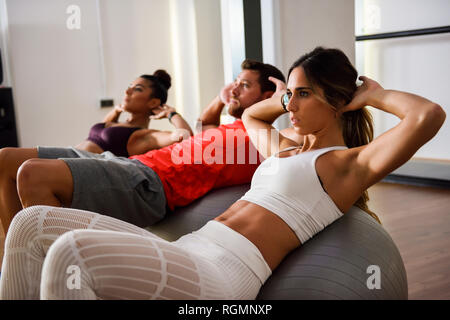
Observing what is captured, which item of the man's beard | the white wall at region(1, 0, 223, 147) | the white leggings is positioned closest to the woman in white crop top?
the white leggings

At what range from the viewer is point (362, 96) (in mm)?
1349

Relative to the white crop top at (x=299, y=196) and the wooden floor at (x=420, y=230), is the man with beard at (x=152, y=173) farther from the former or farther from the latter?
the wooden floor at (x=420, y=230)

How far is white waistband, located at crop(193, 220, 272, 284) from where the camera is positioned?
119 centimetres

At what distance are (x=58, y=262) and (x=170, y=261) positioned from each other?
0.75 ft

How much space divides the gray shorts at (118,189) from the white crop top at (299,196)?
62 centimetres

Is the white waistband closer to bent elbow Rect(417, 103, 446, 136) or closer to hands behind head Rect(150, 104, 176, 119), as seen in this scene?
bent elbow Rect(417, 103, 446, 136)

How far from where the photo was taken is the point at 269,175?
135 cm

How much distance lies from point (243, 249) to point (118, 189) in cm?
75

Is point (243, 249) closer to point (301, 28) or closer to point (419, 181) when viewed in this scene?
point (301, 28)

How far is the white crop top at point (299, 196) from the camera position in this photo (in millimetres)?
1271

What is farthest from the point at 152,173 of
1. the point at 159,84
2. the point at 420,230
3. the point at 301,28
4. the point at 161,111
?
the point at 301,28

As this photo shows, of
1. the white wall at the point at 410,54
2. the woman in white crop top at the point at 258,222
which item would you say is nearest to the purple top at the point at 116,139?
the woman in white crop top at the point at 258,222

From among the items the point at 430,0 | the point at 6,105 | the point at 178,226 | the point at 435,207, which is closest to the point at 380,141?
the point at 178,226
